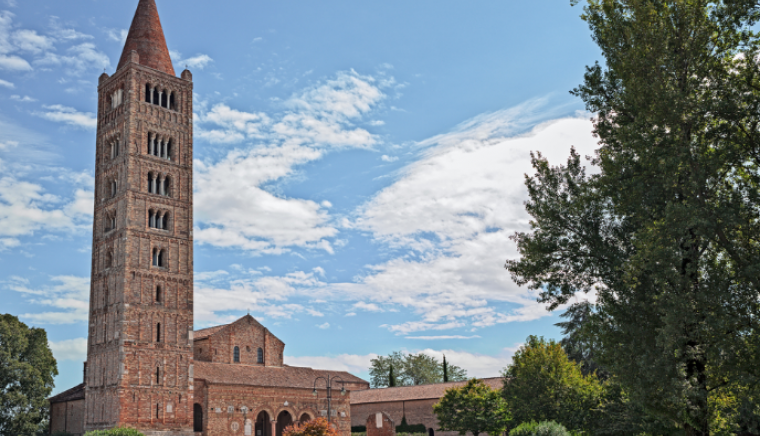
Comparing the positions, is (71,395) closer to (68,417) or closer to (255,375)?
(68,417)

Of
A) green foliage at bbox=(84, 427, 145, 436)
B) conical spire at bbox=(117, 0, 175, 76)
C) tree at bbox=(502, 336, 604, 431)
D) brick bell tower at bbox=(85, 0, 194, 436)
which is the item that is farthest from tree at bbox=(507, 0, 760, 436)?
conical spire at bbox=(117, 0, 175, 76)

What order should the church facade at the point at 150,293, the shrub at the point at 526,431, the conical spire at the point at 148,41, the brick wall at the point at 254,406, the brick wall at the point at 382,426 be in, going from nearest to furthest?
the shrub at the point at 526,431, the church facade at the point at 150,293, the brick wall at the point at 382,426, the brick wall at the point at 254,406, the conical spire at the point at 148,41

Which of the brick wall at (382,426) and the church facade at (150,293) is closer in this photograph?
the church facade at (150,293)

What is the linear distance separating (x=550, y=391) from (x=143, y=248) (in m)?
28.8

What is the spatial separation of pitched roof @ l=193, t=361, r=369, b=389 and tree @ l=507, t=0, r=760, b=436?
115 feet

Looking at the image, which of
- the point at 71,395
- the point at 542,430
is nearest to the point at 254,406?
the point at 71,395

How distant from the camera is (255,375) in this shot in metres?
50.7

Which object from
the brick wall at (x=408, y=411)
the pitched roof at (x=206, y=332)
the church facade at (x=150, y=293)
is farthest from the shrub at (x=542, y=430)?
the pitched roof at (x=206, y=332)

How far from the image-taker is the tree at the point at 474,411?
4175 centimetres

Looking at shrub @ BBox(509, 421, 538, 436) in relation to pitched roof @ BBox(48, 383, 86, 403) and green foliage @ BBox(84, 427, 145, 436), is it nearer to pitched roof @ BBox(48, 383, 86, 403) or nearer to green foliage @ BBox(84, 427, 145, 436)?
green foliage @ BBox(84, 427, 145, 436)

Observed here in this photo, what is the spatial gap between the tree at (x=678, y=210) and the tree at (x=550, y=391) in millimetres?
15936

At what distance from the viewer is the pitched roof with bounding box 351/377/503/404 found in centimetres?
5722

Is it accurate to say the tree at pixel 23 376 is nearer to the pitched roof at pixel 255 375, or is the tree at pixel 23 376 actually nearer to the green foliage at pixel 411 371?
the pitched roof at pixel 255 375

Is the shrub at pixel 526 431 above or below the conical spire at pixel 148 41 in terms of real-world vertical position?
below
